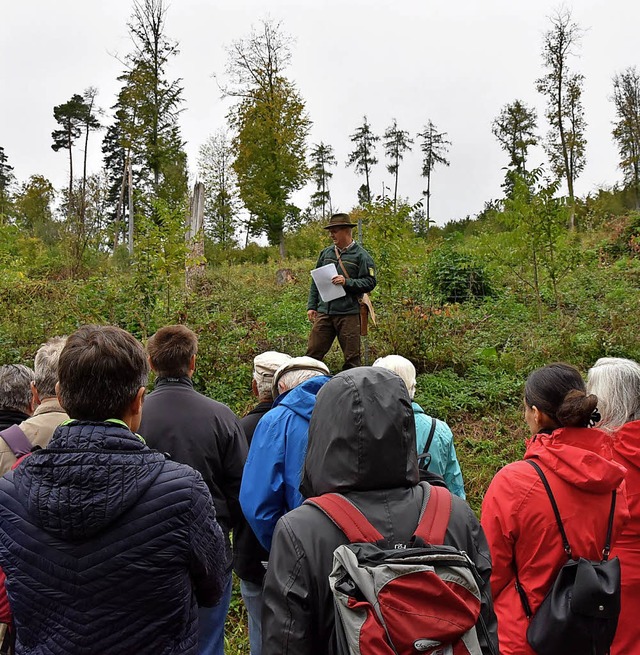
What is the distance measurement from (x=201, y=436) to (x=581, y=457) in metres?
1.87

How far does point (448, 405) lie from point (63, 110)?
144ft

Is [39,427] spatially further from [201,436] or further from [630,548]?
[630,548]

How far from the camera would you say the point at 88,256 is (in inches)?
664

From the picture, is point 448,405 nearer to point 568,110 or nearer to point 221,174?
point 568,110

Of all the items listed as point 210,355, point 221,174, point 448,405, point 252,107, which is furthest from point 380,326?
point 221,174

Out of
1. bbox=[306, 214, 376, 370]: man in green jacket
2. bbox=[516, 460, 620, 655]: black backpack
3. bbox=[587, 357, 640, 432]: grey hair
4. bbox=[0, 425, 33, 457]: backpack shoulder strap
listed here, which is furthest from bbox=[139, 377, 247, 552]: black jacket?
bbox=[306, 214, 376, 370]: man in green jacket

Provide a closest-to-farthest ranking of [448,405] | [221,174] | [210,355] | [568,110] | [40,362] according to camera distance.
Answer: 1. [40,362]
2. [448,405]
3. [210,355]
4. [568,110]
5. [221,174]

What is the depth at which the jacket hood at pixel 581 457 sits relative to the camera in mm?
2420

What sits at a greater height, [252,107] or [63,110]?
[63,110]

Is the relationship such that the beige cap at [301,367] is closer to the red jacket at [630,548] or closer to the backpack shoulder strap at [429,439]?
the backpack shoulder strap at [429,439]

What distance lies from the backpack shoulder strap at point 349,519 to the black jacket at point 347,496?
3cm

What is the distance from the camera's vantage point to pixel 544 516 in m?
2.44

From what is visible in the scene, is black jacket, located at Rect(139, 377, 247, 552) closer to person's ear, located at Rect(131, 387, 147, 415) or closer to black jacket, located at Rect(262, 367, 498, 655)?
person's ear, located at Rect(131, 387, 147, 415)

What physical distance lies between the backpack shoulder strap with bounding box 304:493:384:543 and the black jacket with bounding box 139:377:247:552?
1519 millimetres
